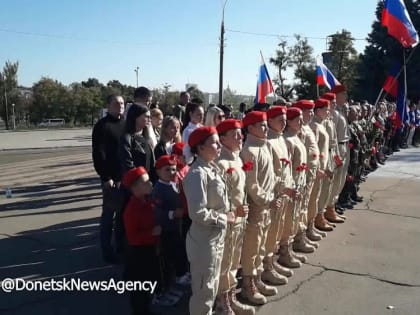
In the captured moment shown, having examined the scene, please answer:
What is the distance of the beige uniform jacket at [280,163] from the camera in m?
4.51

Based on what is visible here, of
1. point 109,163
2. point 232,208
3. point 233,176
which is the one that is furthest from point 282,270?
point 109,163

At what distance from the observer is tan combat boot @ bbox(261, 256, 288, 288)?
4.65 m

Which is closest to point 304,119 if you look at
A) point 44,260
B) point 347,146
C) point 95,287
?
point 347,146

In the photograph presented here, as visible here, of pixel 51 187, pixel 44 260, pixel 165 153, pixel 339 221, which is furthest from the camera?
pixel 51 187

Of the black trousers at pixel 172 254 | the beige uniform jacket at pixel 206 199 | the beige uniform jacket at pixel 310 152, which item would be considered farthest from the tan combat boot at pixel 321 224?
the beige uniform jacket at pixel 206 199

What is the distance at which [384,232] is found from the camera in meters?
6.52

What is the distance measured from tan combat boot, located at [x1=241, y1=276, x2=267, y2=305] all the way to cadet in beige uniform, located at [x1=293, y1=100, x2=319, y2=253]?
4.73 feet

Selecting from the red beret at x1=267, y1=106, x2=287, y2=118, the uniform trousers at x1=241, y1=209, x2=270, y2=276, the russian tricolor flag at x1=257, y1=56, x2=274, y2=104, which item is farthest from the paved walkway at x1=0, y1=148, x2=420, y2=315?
the russian tricolor flag at x1=257, y1=56, x2=274, y2=104

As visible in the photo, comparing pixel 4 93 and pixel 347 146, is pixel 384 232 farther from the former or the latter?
pixel 4 93

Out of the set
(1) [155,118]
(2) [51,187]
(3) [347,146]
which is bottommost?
(2) [51,187]

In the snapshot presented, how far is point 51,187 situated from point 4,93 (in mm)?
50495

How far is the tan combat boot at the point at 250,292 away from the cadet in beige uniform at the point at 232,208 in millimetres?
242

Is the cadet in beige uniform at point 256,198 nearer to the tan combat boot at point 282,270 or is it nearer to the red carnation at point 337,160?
the tan combat boot at point 282,270

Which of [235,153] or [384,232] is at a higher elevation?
[235,153]
